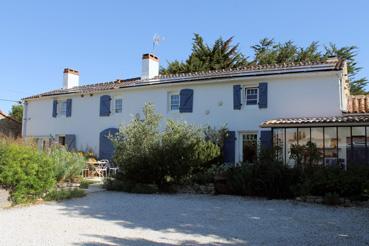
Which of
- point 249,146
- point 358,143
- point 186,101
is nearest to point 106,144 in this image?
point 186,101

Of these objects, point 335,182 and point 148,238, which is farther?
point 335,182

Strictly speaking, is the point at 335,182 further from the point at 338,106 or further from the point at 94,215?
the point at 94,215

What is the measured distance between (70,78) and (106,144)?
25.6 feet

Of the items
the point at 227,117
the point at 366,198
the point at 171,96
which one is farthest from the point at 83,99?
the point at 366,198

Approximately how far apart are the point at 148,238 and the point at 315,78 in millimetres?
12128

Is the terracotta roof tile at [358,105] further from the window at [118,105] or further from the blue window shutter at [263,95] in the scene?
the window at [118,105]

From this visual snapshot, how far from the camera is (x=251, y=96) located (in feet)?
60.1

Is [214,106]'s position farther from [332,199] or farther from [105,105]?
[332,199]

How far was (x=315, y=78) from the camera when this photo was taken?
1673cm

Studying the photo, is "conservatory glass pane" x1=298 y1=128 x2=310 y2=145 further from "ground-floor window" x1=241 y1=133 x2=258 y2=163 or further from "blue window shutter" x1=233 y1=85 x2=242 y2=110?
"blue window shutter" x1=233 y1=85 x2=242 y2=110

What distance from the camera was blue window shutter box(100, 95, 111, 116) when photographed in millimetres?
22266

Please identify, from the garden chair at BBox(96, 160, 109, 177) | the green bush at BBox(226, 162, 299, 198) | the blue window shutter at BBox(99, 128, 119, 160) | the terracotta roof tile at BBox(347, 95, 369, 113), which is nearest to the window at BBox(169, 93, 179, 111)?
the blue window shutter at BBox(99, 128, 119, 160)

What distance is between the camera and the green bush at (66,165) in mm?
14401

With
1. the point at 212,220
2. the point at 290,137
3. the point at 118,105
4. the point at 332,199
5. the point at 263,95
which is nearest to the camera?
the point at 212,220
